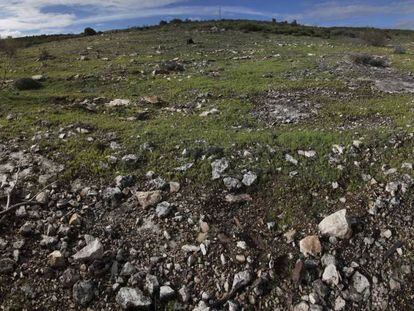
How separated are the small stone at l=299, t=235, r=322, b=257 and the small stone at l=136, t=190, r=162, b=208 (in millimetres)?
2558

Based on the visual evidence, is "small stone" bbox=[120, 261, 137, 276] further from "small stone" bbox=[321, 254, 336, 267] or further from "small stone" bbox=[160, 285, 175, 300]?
"small stone" bbox=[321, 254, 336, 267]

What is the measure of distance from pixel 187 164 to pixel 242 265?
2777 mm

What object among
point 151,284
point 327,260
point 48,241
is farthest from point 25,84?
point 327,260

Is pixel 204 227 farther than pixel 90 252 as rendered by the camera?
Yes

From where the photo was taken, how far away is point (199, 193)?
22.4 ft

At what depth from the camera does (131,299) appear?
490 cm

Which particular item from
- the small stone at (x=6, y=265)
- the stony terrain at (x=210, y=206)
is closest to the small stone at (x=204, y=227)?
the stony terrain at (x=210, y=206)

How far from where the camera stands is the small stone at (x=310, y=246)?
5.53 meters

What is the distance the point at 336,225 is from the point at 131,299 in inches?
128

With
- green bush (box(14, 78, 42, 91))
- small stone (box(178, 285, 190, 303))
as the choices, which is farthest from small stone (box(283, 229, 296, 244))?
green bush (box(14, 78, 42, 91))

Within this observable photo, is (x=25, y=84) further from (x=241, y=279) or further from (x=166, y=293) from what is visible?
(x=241, y=279)

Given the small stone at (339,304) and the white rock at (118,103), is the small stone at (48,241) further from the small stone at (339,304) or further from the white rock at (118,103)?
the white rock at (118,103)

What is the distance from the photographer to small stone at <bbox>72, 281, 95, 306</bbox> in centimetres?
493

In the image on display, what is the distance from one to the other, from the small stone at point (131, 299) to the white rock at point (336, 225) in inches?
113
